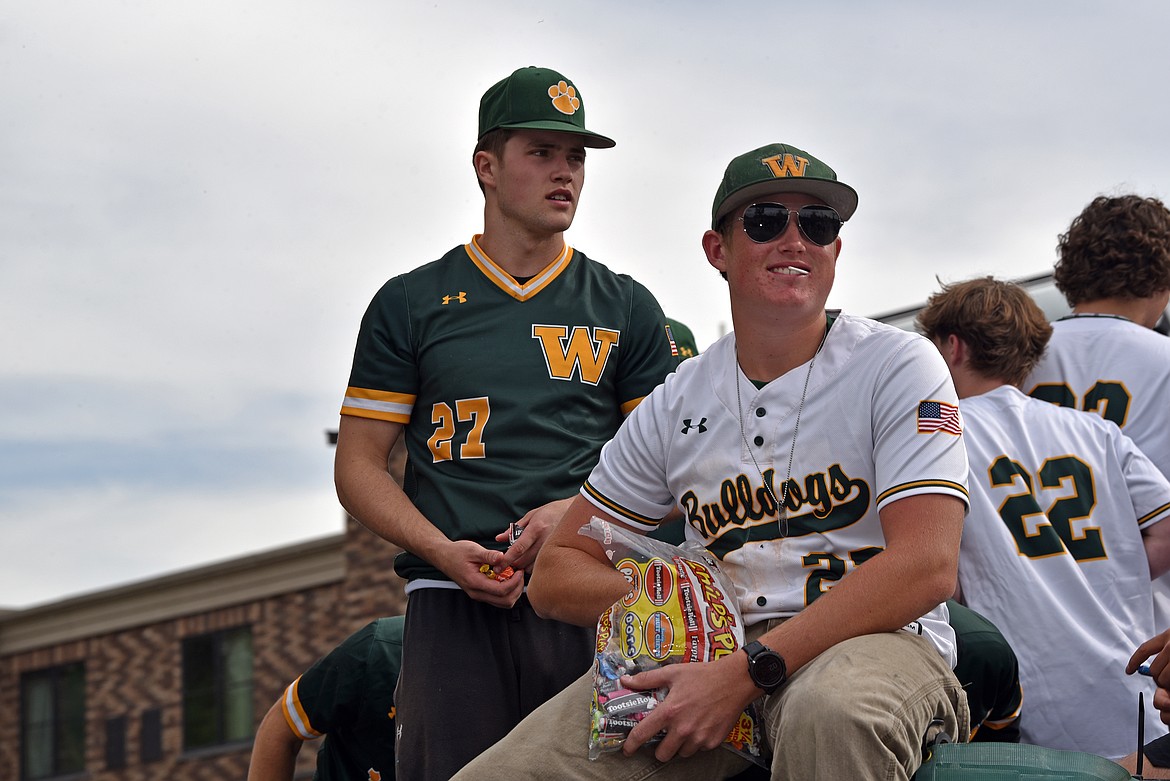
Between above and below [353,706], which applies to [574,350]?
above

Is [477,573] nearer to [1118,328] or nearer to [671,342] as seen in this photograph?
[671,342]

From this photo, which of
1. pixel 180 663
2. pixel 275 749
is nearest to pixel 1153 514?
pixel 275 749

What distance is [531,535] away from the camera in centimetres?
366

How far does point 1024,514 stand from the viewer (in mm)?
3619

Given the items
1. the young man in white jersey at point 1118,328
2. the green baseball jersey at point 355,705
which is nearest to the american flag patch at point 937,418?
the young man in white jersey at point 1118,328

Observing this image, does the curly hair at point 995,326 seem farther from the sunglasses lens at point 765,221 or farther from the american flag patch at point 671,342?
the sunglasses lens at point 765,221

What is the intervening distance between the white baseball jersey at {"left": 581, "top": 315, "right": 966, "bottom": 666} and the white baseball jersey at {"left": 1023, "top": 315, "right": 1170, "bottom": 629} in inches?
56.4

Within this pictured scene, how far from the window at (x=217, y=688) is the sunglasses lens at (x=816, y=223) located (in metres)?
19.1

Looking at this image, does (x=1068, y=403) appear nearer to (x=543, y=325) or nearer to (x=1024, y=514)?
(x=1024, y=514)

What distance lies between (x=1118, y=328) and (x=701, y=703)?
2309 mm

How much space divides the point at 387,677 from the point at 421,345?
1.23 metres

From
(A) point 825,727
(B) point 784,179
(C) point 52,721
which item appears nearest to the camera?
(A) point 825,727

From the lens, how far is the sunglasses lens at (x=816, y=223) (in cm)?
317

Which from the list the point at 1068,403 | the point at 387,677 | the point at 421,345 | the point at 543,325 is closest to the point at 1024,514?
the point at 1068,403
